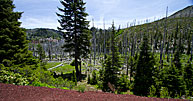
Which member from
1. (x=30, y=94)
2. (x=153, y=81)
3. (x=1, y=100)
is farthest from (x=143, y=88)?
(x=1, y=100)

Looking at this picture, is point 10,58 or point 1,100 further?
point 10,58

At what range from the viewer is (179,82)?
12.4m

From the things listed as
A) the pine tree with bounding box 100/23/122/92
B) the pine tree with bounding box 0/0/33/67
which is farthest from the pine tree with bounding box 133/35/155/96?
the pine tree with bounding box 0/0/33/67

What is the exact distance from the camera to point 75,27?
17.5 m

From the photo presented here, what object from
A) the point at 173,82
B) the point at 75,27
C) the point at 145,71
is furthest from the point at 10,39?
the point at 173,82

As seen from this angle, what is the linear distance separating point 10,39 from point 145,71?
16160 mm

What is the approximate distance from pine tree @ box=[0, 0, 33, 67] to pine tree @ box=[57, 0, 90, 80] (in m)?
6.22

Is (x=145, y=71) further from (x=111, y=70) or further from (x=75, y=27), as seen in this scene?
(x=75, y=27)

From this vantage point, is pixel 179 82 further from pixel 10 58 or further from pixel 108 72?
pixel 10 58

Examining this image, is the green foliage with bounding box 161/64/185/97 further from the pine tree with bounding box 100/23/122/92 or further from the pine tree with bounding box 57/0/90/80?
the pine tree with bounding box 57/0/90/80

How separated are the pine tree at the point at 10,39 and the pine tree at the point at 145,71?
46.2 feet

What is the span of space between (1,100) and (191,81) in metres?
21.6

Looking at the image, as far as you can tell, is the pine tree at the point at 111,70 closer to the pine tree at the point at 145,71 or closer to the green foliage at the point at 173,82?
the pine tree at the point at 145,71

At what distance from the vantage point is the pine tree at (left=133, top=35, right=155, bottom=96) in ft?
39.2
